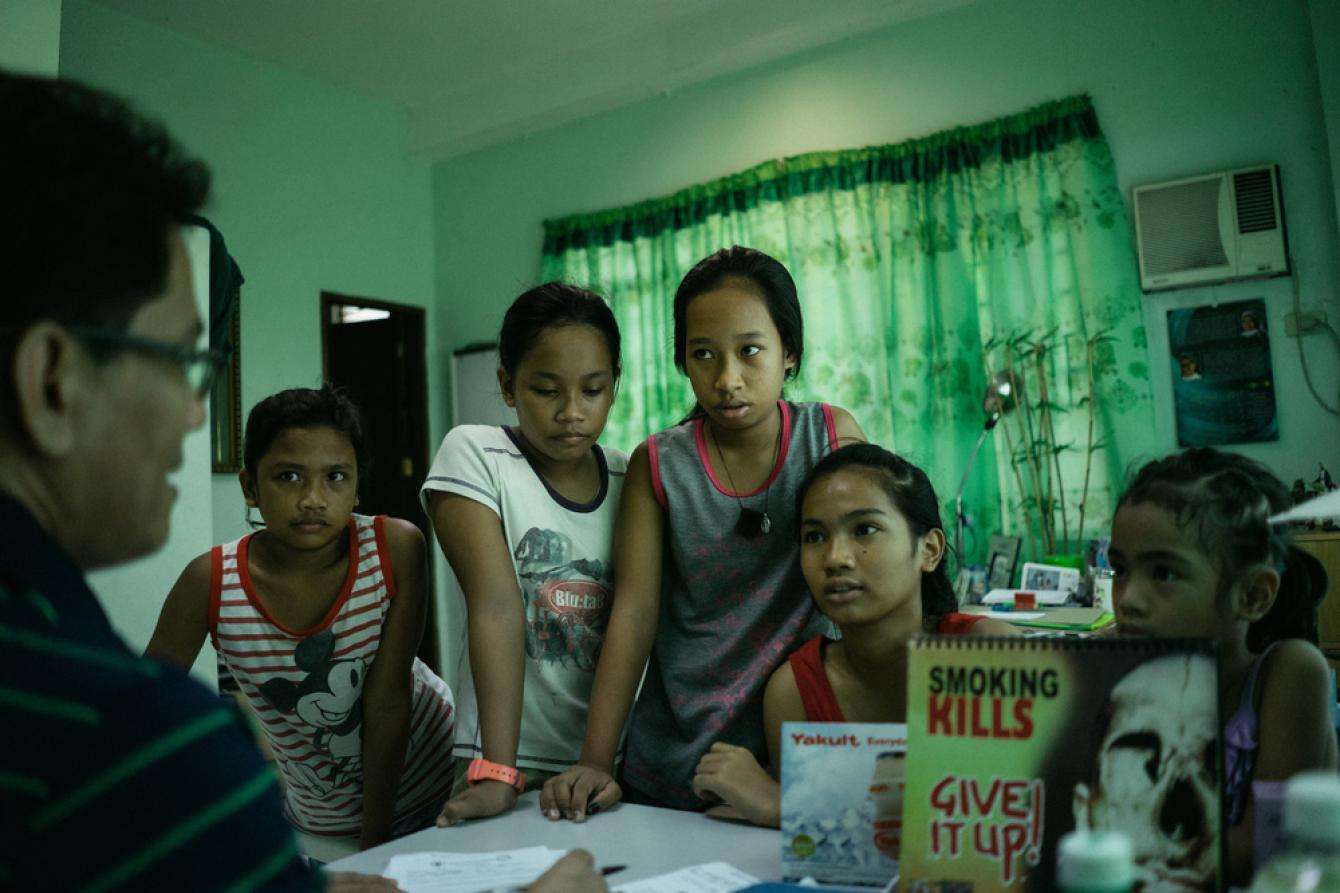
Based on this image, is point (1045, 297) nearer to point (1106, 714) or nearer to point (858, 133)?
point (858, 133)

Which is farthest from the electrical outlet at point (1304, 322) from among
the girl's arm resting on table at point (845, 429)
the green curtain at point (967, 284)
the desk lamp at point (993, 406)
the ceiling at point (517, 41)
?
the girl's arm resting on table at point (845, 429)

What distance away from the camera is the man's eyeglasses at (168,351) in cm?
60

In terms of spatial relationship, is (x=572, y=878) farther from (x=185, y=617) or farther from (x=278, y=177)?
(x=278, y=177)

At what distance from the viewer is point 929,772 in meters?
0.86

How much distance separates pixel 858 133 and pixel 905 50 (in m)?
0.39

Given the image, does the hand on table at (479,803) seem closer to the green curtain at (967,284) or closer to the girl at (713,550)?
the girl at (713,550)

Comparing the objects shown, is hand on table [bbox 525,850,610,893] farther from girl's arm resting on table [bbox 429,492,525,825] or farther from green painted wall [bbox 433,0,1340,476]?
green painted wall [bbox 433,0,1340,476]

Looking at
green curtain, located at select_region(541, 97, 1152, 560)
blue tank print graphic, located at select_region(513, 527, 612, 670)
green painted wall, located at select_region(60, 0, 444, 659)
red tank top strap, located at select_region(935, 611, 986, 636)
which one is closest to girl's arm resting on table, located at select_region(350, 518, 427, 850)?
blue tank print graphic, located at select_region(513, 527, 612, 670)

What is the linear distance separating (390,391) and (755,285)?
434 cm

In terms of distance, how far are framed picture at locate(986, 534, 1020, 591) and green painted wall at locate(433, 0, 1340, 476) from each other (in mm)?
684

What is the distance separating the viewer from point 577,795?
127cm

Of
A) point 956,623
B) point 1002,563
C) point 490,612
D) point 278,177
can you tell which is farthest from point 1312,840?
point 278,177

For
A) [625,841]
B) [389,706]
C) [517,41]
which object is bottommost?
[625,841]

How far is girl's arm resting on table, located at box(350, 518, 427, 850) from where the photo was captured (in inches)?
64.7
